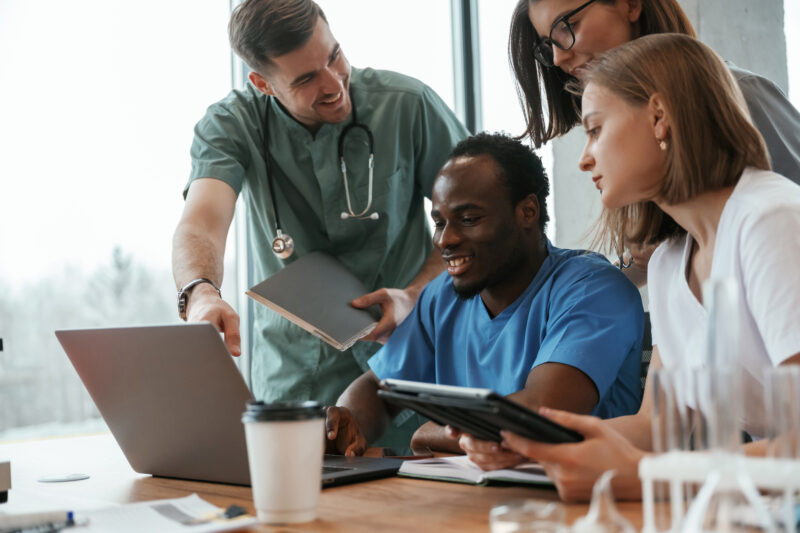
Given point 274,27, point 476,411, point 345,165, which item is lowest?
point 476,411

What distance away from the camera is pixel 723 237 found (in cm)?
104

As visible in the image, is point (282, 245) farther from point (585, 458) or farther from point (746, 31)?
point (746, 31)

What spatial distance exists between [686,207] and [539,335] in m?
0.43

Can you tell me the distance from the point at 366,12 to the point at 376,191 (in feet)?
4.62

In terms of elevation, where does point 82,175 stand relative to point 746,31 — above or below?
below

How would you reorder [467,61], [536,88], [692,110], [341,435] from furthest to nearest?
[467,61] < [536,88] < [341,435] < [692,110]

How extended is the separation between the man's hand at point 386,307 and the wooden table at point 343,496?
1.74ft

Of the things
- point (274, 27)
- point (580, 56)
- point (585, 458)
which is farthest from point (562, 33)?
point (585, 458)

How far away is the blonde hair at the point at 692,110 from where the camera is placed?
107 cm

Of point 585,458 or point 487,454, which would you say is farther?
point 487,454

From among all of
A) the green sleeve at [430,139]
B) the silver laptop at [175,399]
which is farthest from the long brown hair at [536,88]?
the silver laptop at [175,399]

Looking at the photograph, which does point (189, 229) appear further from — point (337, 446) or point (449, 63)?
point (449, 63)

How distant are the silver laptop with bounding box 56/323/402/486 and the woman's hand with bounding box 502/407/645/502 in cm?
27

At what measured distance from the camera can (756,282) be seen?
97cm
